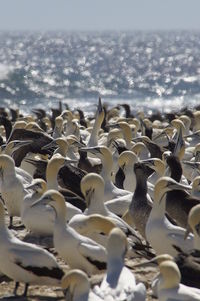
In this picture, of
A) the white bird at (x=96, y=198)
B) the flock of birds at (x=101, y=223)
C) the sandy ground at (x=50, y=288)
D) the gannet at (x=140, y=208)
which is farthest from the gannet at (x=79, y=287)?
the gannet at (x=140, y=208)

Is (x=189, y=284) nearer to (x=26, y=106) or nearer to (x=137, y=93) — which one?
(x=26, y=106)

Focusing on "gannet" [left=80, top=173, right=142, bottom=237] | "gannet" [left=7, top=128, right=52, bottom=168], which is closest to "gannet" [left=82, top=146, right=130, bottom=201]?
"gannet" [left=80, top=173, right=142, bottom=237]

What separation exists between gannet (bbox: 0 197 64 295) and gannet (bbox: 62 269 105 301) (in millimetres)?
1100

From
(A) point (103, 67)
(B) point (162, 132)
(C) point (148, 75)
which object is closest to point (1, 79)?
(C) point (148, 75)

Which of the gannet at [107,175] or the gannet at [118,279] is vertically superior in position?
the gannet at [118,279]

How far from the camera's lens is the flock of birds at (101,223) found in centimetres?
677

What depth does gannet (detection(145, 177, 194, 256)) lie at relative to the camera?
27.6ft

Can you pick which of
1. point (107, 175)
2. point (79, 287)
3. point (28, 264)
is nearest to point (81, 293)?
point (79, 287)

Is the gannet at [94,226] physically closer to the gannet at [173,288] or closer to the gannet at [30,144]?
the gannet at [173,288]

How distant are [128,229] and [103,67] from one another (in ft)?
212

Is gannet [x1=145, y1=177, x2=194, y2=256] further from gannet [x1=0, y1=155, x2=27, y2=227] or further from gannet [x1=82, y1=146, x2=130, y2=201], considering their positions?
gannet [x1=0, y1=155, x2=27, y2=227]

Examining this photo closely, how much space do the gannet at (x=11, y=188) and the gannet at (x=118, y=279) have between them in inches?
137

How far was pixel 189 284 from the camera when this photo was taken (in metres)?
7.47

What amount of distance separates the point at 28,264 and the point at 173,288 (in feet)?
4.78
